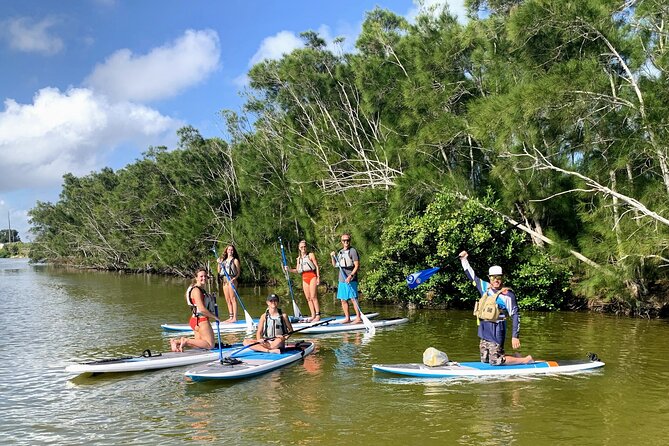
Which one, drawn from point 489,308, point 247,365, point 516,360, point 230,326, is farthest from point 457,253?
point 247,365

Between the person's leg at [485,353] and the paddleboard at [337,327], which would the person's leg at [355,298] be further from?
the person's leg at [485,353]

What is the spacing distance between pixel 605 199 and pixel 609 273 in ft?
6.18

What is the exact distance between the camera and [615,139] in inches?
513

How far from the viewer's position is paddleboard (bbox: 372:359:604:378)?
852 cm

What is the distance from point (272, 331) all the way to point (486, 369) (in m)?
3.83

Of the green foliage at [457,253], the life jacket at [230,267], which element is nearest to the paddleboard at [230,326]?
the life jacket at [230,267]

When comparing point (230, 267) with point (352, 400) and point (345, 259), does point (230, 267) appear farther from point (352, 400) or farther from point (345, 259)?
point (352, 400)

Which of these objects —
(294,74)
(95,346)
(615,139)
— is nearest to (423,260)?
(615,139)

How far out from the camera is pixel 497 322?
8.38 m

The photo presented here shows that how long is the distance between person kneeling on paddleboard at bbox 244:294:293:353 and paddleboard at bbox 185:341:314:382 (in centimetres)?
14

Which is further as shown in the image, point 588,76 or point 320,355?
point 588,76

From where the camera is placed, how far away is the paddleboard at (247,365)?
335 inches

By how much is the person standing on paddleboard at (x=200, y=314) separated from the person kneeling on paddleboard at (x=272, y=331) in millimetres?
783

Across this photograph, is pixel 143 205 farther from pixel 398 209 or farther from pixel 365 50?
pixel 398 209
